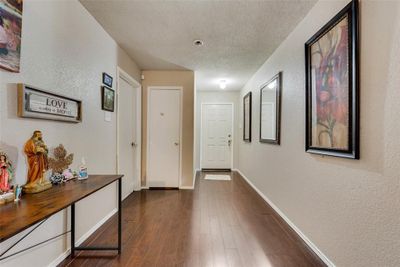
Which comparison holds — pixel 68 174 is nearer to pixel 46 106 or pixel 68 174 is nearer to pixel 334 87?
pixel 46 106

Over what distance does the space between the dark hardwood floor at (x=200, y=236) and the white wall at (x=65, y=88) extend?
33 centimetres

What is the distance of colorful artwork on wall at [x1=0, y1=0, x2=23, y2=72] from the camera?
1216 millimetres

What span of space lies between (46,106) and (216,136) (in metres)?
4.80

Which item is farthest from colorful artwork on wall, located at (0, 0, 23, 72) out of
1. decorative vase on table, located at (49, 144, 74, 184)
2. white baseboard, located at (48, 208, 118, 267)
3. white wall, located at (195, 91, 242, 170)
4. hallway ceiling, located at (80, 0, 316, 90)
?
white wall, located at (195, 91, 242, 170)

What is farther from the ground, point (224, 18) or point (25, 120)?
point (224, 18)

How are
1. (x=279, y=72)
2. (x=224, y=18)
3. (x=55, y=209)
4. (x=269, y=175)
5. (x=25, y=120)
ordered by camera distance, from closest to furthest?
1. (x=55, y=209)
2. (x=25, y=120)
3. (x=224, y=18)
4. (x=279, y=72)
5. (x=269, y=175)

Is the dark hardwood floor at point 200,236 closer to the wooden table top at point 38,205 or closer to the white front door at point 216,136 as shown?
the wooden table top at point 38,205

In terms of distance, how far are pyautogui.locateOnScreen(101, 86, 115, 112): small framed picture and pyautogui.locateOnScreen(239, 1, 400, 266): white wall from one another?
7.25ft

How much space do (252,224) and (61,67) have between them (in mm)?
2525

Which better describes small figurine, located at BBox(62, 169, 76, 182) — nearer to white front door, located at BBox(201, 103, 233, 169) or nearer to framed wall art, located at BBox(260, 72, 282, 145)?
framed wall art, located at BBox(260, 72, 282, 145)

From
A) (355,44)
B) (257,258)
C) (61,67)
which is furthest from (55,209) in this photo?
(355,44)

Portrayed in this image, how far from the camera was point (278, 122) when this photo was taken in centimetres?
284

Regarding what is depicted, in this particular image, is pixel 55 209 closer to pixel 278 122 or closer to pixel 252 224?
pixel 252 224

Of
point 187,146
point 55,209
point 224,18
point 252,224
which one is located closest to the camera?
point 55,209
